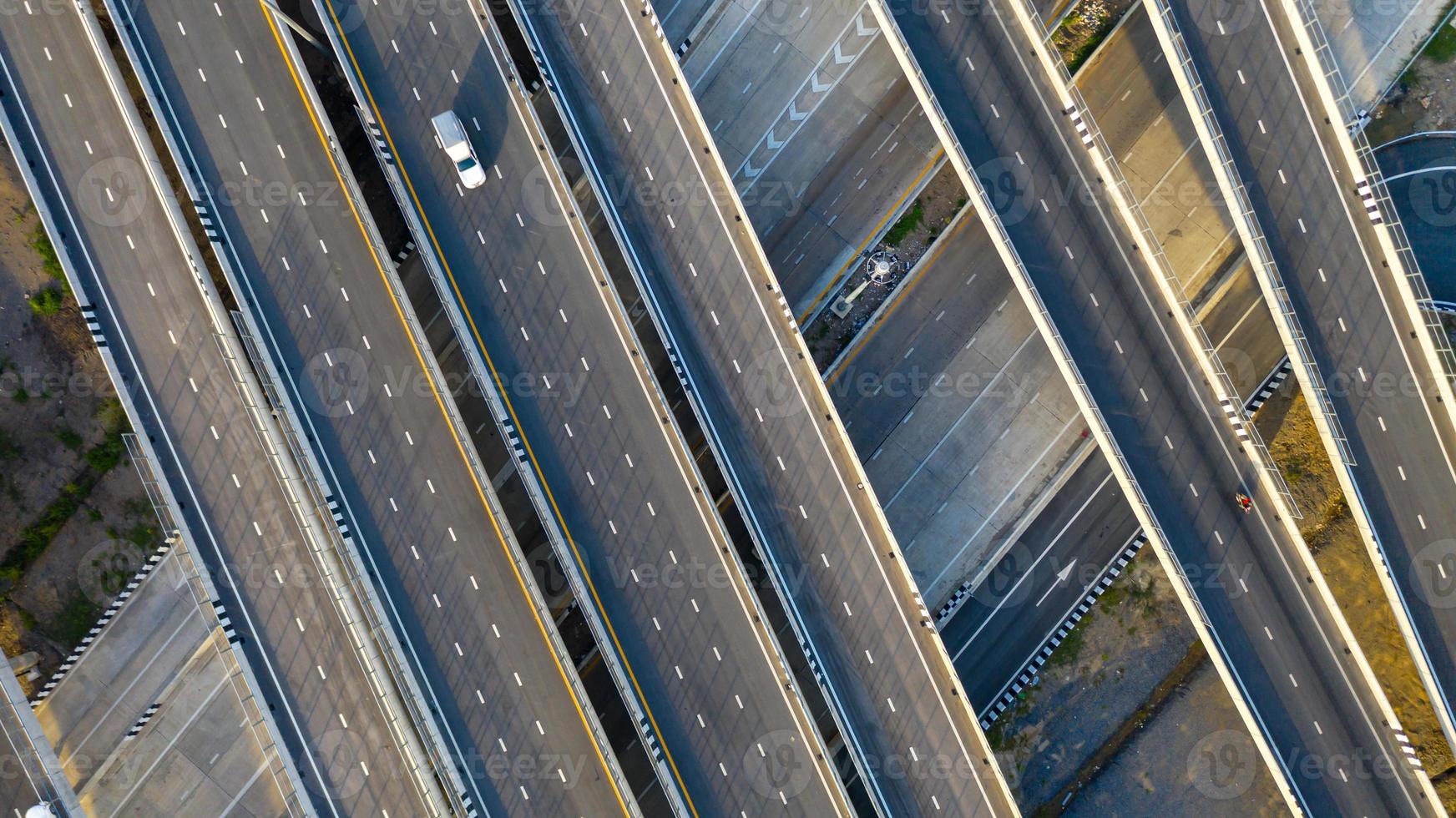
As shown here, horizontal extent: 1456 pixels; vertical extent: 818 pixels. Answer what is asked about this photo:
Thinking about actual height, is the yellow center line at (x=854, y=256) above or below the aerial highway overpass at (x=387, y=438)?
above

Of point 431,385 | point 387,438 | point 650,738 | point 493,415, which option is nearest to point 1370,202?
point 650,738

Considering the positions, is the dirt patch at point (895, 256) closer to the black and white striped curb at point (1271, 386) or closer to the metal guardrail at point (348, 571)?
the black and white striped curb at point (1271, 386)

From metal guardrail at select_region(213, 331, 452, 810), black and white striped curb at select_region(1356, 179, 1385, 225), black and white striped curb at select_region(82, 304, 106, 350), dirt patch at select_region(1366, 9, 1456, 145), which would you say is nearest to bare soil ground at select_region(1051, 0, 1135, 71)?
black and white striped curb at select_region(1356, 179, 1385, 225)

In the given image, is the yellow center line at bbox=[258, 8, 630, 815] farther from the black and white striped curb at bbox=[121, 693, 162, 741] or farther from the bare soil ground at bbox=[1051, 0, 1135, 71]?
the bare soil ground at bbox=[1051, 0, 1135, 71]

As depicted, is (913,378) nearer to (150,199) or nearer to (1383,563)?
(1383,563)

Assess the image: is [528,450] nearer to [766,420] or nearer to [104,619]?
[766,420]

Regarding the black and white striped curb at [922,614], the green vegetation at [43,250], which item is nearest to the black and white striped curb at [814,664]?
the black and white striped curb at [922,614]

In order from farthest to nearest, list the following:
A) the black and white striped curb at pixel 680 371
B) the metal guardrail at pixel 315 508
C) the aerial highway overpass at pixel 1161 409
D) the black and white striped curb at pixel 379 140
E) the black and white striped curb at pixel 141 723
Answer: the black and white striped curb at pixel 141 723
the aerial highway overpass at pixel 1161 409
the black and white striped curb at pixel 680 371
the black and white striped curb at pixel 379 140
the metal guardrail at pixel 315 508
